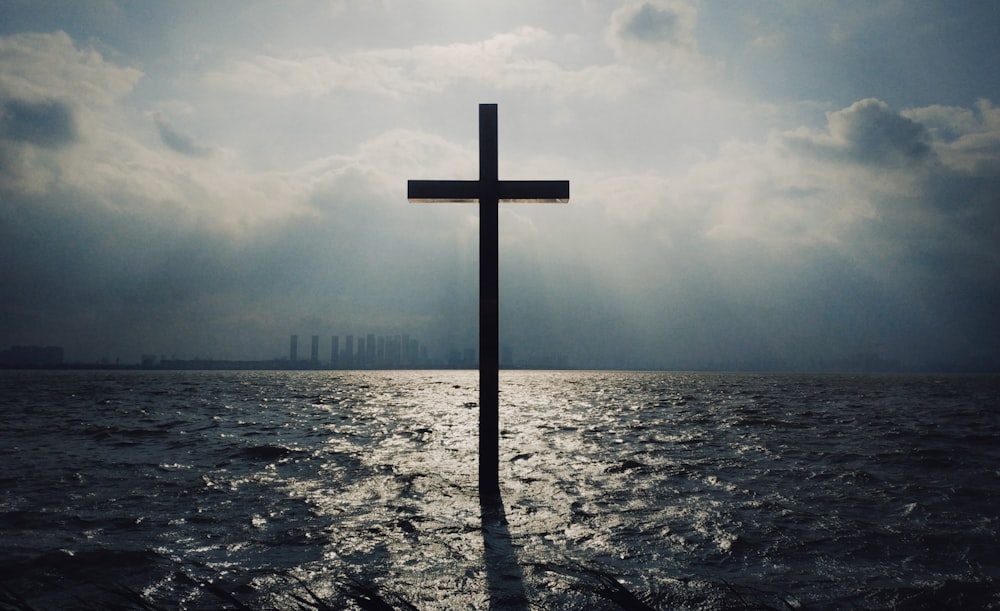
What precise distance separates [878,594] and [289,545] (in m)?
5.49

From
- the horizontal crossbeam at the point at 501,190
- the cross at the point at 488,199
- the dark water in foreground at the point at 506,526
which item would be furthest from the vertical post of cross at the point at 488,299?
the dark water in foreground at the point at 506,526

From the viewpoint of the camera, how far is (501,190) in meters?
8.49

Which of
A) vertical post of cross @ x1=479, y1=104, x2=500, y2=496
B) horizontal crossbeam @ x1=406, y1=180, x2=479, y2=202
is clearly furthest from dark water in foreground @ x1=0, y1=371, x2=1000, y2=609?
horizontal crossbeam @ x1=406, y1=180, x2=479, y2=202

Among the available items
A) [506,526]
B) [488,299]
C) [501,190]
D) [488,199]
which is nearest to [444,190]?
[488,199]

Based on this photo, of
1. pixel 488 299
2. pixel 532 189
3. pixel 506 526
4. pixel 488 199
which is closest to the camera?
pixel 506 526

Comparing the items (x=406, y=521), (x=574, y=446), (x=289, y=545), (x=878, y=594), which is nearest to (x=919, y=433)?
(x=574, y=446)

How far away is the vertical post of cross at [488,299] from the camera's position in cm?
812

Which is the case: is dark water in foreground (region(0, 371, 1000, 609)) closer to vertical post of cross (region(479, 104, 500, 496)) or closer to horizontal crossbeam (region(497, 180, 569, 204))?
vertical post of cross (region(479, 104, 500, 496))

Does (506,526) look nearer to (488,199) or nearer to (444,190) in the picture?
(488,199)

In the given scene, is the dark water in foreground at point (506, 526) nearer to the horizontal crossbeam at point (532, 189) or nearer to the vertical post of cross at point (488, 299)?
the vertical post of cross at point (488, 299)

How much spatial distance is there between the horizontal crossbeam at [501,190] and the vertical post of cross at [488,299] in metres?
0.12

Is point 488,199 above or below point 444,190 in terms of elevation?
below

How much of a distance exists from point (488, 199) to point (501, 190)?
244 mm

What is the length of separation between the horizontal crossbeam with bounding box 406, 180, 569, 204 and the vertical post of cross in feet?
0.39
